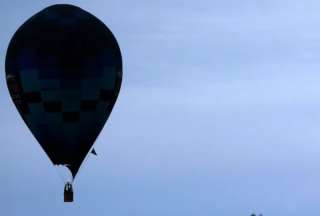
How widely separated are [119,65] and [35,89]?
5.15 metres

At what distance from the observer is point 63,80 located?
10138 centimetres

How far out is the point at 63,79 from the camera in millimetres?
101375

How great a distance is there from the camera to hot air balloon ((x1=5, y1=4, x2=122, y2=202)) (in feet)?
333

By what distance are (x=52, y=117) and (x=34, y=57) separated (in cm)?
349

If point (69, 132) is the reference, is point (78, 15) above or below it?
above

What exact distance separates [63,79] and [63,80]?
2.2 inches

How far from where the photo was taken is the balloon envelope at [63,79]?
10150 centimetres

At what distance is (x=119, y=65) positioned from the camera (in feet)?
340

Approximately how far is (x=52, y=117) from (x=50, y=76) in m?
2.32

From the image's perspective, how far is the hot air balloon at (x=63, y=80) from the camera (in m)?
102

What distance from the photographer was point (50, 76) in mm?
101375

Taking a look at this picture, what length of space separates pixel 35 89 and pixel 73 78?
7.43 feet

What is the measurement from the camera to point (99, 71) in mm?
102188

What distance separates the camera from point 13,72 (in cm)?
10262
